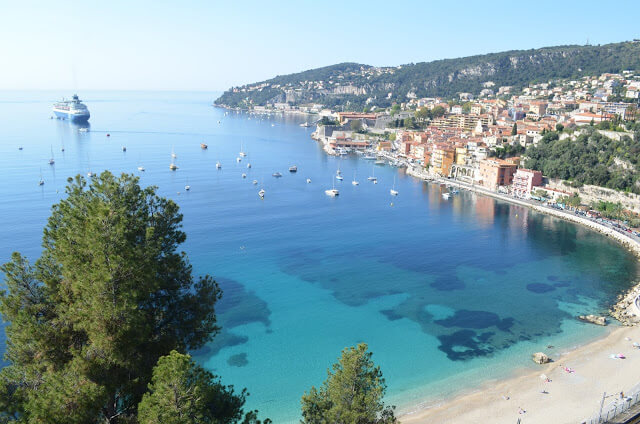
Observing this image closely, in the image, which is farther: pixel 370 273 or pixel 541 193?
pixel 541 193

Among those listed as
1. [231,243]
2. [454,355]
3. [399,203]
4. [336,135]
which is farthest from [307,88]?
[454,355]

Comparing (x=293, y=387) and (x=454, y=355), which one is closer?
(x=293, y=387)

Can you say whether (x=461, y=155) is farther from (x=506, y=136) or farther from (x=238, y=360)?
(x=238, y=360)

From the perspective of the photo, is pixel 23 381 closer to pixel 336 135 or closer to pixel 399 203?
pixel 399 203

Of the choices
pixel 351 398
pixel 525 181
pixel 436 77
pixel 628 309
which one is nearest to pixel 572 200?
pixel 525 181

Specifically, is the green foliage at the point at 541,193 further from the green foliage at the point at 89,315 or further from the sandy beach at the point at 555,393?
the green foliage at the point at 89,315

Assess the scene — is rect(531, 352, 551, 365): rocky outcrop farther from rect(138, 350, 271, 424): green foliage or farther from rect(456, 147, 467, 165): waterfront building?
rect(456, 147, 467, 165): waterfront building
